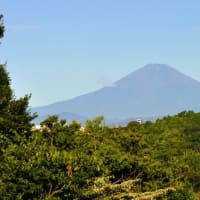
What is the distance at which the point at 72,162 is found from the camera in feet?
90.8

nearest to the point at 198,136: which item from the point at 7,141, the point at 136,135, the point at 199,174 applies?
the point at 199,174

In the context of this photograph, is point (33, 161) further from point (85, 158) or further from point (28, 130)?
point (28, 130)

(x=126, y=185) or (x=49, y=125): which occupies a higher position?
(x=49, y=125)

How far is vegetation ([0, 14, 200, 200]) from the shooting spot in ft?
89.4

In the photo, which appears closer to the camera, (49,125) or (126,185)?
(126,185)

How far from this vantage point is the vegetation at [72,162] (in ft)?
89.4

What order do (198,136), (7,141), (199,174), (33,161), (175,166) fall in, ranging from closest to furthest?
1. (33,161)
2. (7,141)
3. (175,166)
4. (199,174)
5. (198,136)

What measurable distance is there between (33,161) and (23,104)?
→ 13485 mm

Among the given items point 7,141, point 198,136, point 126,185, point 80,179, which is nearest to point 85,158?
point 80,179

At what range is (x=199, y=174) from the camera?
73312mm

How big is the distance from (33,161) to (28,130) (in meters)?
12.2

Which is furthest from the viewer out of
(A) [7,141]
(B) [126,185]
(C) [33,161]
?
(A) [7,141]

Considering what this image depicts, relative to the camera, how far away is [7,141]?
1390 inches

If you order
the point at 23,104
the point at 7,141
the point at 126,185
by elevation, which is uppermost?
the point at 23,104
